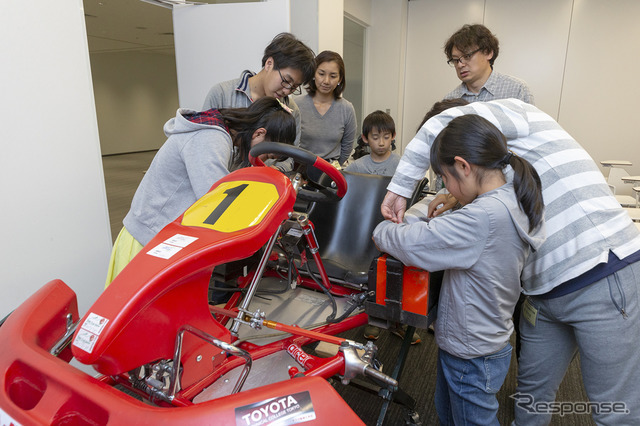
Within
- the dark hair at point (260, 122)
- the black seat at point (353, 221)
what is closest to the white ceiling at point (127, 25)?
the black seat at point (353, 221)

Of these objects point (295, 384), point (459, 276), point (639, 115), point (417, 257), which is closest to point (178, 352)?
point (295, 384)

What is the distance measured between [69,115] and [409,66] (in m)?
5.71

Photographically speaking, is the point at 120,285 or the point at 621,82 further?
the point at 621,82

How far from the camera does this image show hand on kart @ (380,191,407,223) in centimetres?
139

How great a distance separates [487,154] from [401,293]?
19.2 inches

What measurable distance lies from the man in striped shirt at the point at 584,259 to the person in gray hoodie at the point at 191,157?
22.0 inches

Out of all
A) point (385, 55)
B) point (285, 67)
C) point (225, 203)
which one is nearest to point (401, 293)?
point (225, 203)

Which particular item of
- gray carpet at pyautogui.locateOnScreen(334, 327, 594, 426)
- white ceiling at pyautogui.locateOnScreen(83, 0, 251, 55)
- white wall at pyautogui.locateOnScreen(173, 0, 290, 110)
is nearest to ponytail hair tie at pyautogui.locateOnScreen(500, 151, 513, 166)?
gray carpet at pyautogui.locateOnScreen(334, 327, 594, 426)

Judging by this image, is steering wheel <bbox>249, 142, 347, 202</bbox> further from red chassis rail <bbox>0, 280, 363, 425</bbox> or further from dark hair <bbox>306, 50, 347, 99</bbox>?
dark hair <bbox>306, 50, 347, 99</bbox>

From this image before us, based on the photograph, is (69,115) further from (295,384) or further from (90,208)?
(295,384)

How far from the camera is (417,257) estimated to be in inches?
45.4

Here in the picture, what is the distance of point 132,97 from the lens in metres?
14.3

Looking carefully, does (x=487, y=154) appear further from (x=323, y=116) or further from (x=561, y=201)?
(x=323, y=116)

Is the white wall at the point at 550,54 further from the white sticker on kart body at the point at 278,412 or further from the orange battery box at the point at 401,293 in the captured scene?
the white sticker on kart body at the point at 278,412
